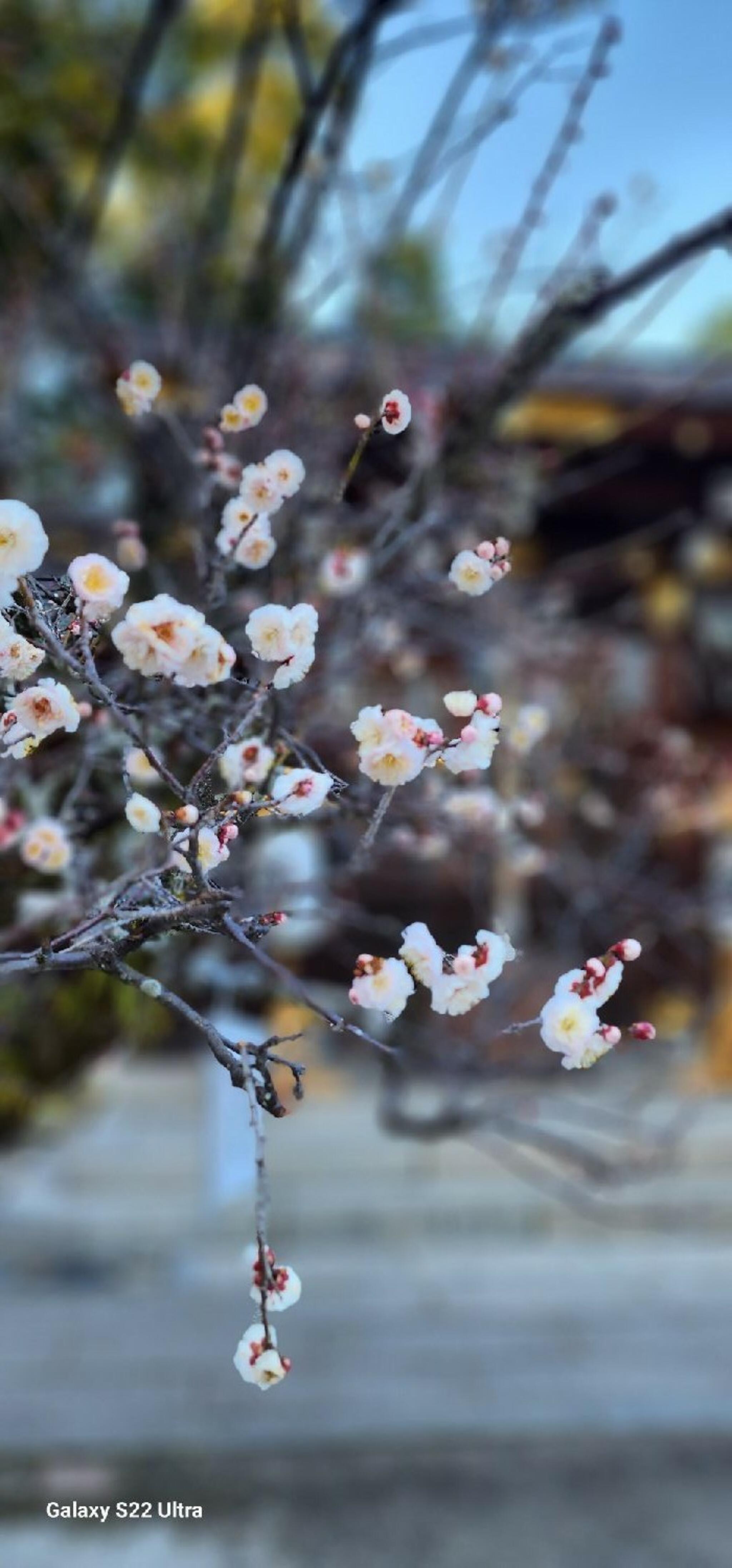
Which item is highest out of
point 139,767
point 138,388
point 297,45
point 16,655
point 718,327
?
point 718,327

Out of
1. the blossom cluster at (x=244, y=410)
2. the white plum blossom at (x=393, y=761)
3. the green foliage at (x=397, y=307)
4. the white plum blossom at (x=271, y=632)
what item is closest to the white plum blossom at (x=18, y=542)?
the white plum blossom at (x=271, y=632)

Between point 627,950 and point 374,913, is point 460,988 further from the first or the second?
point 374,913

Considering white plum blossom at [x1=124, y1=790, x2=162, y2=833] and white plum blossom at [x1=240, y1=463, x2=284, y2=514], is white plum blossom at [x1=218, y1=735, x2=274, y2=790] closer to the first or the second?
white plum blossom at [x1=124, y1=790, x2=162, y2=833]

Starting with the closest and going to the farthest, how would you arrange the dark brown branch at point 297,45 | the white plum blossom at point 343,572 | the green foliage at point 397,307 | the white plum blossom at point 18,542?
the white plum blossom at point 18,542 < the white plum blossom at point 343,572 < the dark brown branch at point 297,45 < the green foliage at point 397,307

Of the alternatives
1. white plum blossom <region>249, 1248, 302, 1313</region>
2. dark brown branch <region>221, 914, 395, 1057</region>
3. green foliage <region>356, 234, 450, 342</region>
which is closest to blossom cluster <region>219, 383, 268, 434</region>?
dark brown branch <region>221, 914, 395, 1057</region>

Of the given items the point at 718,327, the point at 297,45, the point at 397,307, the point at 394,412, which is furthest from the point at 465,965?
the point at 718,327

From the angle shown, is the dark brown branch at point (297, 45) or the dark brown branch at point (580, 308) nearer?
the dark brown branch at point (580, 308)

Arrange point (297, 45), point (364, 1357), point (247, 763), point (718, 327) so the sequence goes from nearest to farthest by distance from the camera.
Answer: point (247, 763)
point (297, 45)
point (364, 1357)
point (718, 327)

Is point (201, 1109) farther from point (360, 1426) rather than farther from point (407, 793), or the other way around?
point (407, 793)

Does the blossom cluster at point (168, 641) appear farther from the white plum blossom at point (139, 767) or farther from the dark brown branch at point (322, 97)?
the dark brown branch at point (322, 97)
